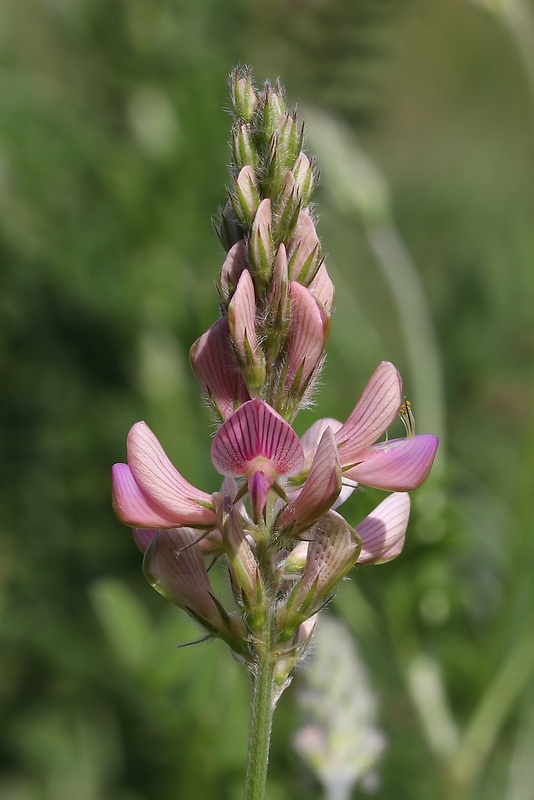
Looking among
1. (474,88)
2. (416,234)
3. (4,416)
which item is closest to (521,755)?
(4,416)

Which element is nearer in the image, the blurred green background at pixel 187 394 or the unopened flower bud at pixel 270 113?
the unopened flower bud at pixel 270 113

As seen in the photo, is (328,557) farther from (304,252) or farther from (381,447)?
(304,252)

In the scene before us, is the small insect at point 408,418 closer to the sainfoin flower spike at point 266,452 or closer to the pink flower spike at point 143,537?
the sainfoin flower spike at point 266,452

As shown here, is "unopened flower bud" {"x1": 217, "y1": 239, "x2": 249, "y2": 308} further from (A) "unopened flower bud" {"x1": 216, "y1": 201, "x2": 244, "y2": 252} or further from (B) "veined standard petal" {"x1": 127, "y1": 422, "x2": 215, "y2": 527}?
(B) "veined standard petal" {"x1": 127, "y1": 422, "x2": 215, "y2": 527}

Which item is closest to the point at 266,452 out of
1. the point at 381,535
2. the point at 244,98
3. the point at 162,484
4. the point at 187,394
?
the point at 162,484

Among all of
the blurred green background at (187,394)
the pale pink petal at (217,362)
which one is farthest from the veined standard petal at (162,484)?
the blurred green background at (187,394)

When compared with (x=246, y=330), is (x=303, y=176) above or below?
above
